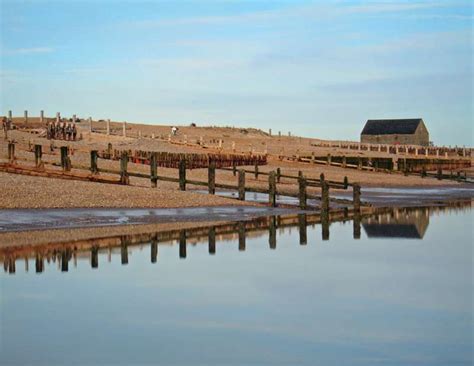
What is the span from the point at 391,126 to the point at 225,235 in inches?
3994

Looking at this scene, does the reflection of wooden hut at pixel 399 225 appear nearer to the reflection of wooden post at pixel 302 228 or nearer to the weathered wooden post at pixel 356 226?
the weathered wooden post at pixel 356 226

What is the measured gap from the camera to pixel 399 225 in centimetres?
3162

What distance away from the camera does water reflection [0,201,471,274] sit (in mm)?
20106

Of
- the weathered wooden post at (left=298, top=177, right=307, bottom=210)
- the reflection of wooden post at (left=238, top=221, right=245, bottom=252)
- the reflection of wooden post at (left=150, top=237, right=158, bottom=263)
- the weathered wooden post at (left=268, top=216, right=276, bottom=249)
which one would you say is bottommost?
the weathered wooden post at (left=268, top=216, right=276, bottom=249)

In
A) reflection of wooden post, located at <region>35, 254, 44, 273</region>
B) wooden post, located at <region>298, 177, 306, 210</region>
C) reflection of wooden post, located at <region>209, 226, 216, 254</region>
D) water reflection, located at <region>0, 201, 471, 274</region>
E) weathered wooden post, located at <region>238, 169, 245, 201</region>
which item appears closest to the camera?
reflection of wooden post, located at <region>35, 254, 44, 273</region>

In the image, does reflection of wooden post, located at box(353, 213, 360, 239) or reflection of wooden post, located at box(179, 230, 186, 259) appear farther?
reflection of wooden post, located at box(353, 213, 360, 239)

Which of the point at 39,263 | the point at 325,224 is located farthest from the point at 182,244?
the point at 325,224

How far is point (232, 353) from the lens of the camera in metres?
11.4

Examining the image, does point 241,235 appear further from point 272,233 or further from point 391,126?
point 391,126

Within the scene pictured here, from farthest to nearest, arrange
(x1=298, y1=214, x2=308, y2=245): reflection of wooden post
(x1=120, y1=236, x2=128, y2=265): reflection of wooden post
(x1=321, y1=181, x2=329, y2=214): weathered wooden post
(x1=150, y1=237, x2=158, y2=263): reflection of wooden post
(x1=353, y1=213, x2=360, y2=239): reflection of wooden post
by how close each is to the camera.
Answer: (x1=321, y1=181, x2=329, y2=214): weathered wooden post, (x1=353, y1=213, x2=360, y2=239): reflection of wooden post, (x1=298, y1=214, x2=308, y2=245): reflection of wooden post, (x1=150, y1=237, x2=158, y2=263): reflection of wooden post, (x1=120, y1=236, x2=128, y2=265): reflection of wooden post

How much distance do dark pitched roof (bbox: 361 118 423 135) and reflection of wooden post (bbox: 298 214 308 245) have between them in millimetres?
91417

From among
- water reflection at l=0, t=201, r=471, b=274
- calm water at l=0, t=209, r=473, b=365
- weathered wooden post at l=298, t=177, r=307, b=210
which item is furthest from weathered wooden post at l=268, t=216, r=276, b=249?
weathered wooden post at l=298, t=177, r=307, b=210

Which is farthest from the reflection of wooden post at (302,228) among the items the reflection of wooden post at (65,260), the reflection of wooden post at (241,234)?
the reflection of wooden post at (65,260)

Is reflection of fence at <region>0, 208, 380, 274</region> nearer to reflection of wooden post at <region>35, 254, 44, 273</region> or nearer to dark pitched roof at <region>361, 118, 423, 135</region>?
reflection of wooden post at <region>35, 254, 44, 273</region>
